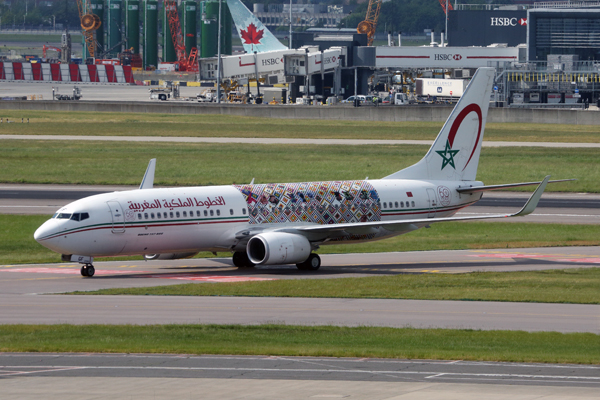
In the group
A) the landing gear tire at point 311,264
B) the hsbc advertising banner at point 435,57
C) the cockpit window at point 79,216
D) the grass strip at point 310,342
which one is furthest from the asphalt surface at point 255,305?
the hsbc advertising banner at point 435,57

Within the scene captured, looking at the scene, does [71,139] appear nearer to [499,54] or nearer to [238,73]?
[238,73]

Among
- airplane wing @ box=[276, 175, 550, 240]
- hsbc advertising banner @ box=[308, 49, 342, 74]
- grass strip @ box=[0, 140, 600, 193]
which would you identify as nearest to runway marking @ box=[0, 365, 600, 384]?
airplane wing @ box=[276, 175, 550, 240]

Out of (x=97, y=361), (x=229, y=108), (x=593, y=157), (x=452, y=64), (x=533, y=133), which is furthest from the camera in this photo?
(x=452, y=64)

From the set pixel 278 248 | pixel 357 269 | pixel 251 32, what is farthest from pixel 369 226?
pixel 251 32

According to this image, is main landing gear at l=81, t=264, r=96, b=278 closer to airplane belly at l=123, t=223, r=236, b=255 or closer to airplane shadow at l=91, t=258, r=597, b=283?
airplane shadow at l=91, t=258, r=597, b=283

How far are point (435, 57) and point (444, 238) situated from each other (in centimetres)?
12911

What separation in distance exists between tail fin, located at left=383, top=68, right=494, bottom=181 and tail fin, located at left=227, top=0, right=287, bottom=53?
397 feet

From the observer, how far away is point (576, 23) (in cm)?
16338

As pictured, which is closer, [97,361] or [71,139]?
[97,361]

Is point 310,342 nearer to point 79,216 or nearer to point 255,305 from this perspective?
point 255,305

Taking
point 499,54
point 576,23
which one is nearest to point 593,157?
point 576,23

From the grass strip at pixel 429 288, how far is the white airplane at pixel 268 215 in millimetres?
3516

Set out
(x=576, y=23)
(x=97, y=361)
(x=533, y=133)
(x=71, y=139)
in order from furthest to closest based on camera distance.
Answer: (x=576, y=23), (x=533, y=133), (x=71, y=139), (x=97, y=361)

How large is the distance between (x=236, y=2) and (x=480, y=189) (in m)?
129
